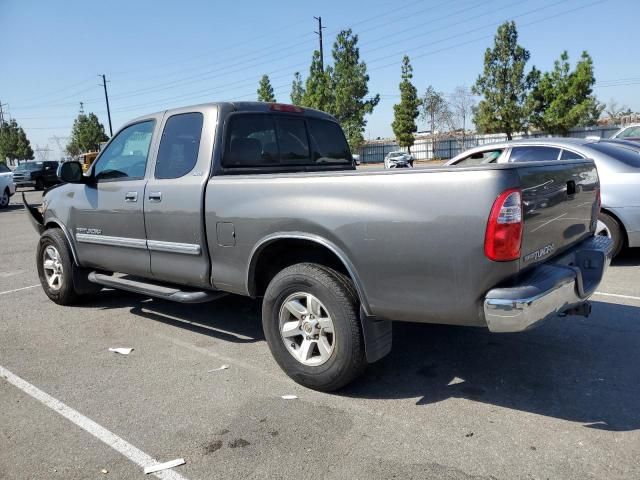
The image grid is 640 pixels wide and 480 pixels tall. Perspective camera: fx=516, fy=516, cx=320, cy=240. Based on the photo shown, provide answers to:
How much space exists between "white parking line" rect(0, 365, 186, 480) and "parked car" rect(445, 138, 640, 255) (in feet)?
19.0

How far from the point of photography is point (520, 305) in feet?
8.96

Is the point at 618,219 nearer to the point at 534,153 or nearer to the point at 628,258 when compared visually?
the point at 628,258

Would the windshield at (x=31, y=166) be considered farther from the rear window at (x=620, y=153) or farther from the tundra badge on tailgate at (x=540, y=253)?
the tundra badge on tailgate at (x=540, y=253)

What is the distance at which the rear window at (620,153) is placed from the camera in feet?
21.2

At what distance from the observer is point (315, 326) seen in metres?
3.53

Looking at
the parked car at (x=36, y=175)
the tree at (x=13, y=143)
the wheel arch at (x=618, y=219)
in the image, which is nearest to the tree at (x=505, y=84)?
the parked car at (x=36, y=175)

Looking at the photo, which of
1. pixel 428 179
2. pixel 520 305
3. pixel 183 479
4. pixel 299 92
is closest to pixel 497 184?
pixel 428 179

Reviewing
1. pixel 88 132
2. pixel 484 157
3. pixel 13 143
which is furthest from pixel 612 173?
pixel 13 143

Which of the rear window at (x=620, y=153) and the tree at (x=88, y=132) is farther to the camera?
the tree at (x=88, y=132)

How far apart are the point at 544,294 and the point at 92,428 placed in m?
2.81

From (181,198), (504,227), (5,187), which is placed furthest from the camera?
(5,187)

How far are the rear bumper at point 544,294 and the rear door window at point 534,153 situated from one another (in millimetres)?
3454

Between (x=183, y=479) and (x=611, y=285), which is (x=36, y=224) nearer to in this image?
(x=183, y=479)

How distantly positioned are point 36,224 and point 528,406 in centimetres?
Answer: 571
